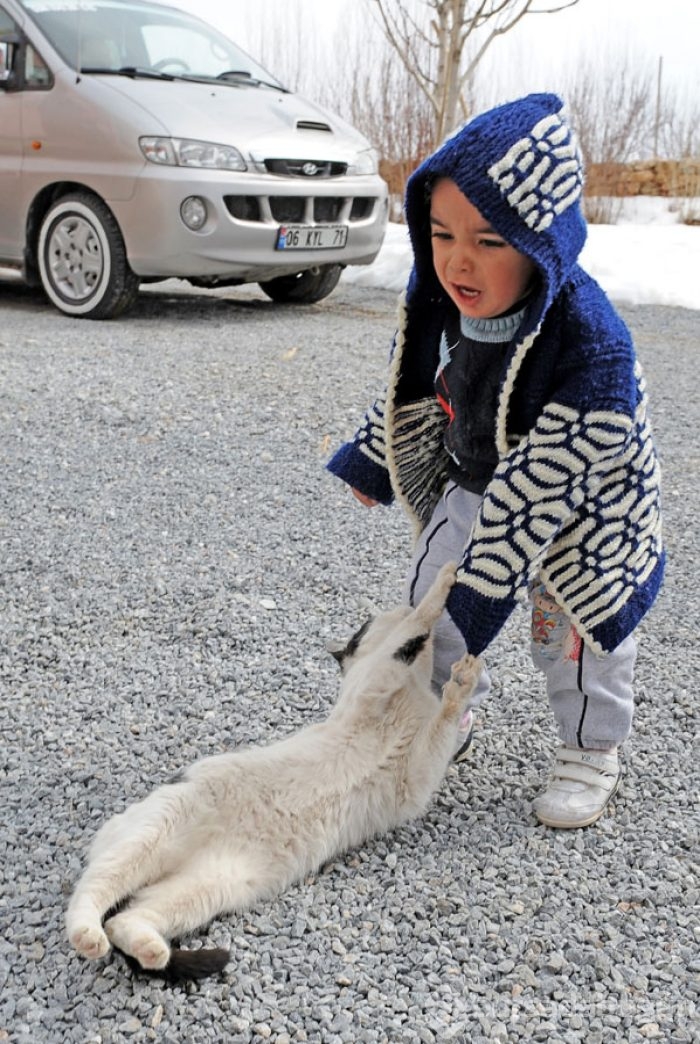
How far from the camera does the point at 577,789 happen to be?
2.48 m

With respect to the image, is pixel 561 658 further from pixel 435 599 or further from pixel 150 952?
pixel 150 952

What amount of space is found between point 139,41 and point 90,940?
6.83m

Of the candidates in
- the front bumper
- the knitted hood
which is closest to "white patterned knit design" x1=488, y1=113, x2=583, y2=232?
the knitted hood

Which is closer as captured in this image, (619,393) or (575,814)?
(619,393)

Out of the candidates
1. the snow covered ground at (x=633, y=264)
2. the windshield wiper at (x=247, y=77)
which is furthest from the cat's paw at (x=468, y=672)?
the windshield wiper at (x=247, y=77)

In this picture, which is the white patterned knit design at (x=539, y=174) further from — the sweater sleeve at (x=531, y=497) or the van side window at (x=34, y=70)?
the van side window at (x=34, y=70)

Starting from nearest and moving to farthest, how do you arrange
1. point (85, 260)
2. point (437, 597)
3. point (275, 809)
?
point (275, 809) → point (437, 597) → point (85, 260)

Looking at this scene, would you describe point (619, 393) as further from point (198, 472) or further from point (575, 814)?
point (198, 472)

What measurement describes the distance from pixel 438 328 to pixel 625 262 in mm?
7984

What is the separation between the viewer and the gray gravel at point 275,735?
192 cm

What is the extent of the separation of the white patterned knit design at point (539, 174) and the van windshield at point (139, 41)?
5.62m

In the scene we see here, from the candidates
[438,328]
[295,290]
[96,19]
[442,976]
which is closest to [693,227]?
[295,290]

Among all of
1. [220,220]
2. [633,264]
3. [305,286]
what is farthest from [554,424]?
[633,264]

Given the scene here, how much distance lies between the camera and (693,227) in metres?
12.7
